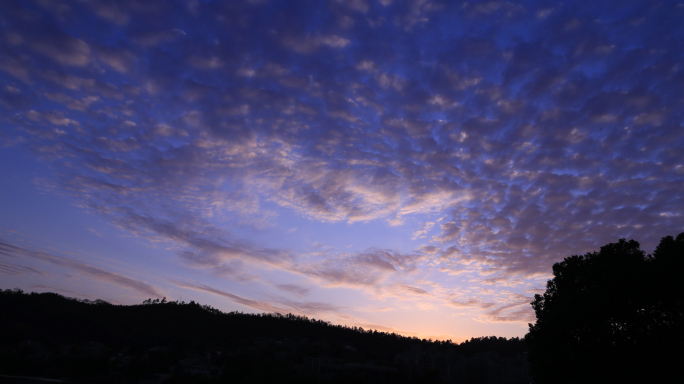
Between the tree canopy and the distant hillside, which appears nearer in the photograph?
the tree canopy

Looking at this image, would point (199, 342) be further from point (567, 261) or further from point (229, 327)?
point (567, 261)

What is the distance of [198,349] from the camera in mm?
55219

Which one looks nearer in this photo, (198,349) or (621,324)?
(621,324)

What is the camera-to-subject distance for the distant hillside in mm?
35750

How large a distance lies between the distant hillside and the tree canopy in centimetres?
1562

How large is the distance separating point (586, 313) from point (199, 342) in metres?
52.7

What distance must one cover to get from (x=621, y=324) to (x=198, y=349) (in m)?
50.3

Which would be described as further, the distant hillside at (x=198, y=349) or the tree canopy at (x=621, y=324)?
the distant hillside at (x=198, y=349)

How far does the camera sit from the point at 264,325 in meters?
72.6

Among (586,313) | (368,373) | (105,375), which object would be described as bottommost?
(105,375)

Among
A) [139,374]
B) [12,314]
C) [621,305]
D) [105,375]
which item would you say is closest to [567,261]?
[621,305]

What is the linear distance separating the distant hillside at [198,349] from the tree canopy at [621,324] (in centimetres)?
1562

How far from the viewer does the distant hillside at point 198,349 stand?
117 feet

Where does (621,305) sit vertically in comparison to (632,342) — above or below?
above
